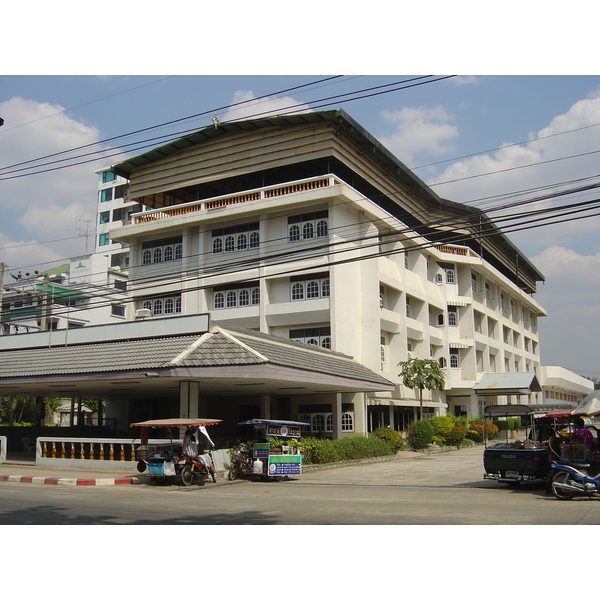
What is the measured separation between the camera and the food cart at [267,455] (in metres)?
19.5

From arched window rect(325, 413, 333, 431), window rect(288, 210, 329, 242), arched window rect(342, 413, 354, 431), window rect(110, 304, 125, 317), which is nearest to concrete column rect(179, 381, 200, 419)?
arched window rect(325, 413, 333, 431)

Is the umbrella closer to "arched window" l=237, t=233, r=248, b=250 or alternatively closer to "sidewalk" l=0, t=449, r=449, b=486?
"sidewalk" l=0, t=449, r=449, b=486

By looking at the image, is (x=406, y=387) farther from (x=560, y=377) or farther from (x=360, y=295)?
(x=560, y=377)

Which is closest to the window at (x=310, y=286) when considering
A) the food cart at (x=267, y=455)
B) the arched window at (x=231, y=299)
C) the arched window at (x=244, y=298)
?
the arched window at (x=244, y=298)

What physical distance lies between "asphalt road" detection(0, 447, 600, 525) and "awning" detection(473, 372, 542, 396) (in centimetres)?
2948

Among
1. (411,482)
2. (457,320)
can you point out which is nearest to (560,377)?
(457,320)

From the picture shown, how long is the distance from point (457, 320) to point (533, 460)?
38.0 meters

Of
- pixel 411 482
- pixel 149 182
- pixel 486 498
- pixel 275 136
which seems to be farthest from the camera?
pixel 149 182

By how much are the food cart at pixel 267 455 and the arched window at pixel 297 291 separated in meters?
17.1

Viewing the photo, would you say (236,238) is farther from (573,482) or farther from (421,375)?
(573,482)

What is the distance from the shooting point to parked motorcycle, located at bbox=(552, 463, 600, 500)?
1370cm

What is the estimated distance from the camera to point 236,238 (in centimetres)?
3925

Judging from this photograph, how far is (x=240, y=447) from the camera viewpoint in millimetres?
20391

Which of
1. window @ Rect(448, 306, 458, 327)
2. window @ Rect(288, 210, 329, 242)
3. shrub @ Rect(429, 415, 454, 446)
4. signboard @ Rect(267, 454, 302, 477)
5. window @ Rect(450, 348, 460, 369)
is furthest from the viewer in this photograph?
window @ Rect(448, 306, 458, 327)
